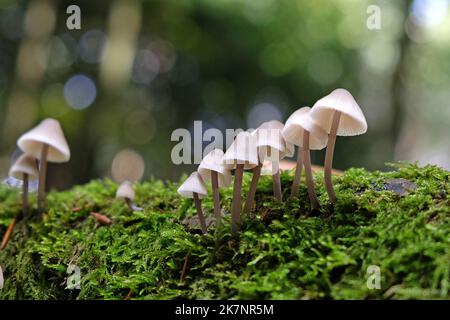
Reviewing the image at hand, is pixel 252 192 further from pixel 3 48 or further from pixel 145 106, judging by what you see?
pixel 145 106

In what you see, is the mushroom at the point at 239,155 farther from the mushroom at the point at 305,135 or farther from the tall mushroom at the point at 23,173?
the tall mushroom at the point at 23,173

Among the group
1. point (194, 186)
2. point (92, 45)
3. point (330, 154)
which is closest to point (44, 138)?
point (194, 186)

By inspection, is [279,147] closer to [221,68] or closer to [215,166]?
[215,166]

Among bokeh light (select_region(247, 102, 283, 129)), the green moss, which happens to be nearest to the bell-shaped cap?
the green moss

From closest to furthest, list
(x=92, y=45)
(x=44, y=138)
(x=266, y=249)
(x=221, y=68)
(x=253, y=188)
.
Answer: (x=266, y=249) → (x=253, y=188) → (x=44, y=138) → (x=92, y=45) → (x=221, y=68)

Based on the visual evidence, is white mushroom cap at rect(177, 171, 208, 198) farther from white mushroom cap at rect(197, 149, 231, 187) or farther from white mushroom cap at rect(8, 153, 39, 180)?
white mushroom cap at rect(8, 153, 39, 180)

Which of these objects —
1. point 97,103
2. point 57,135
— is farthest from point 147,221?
point 97,103
